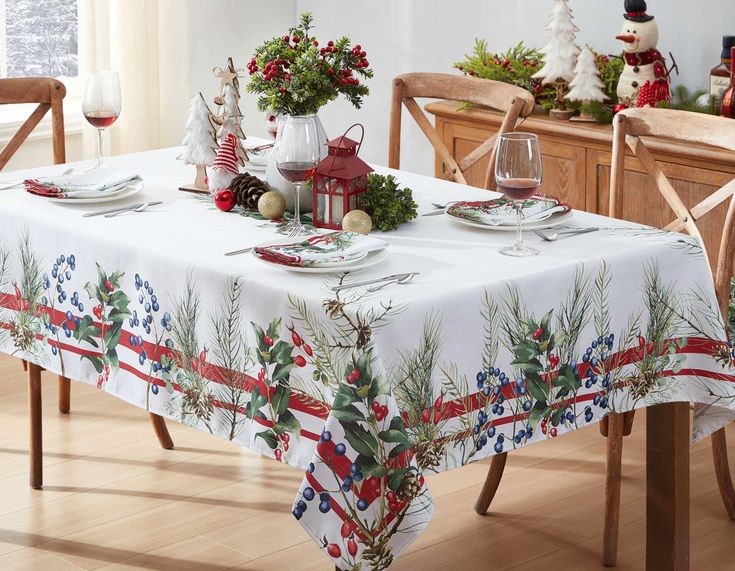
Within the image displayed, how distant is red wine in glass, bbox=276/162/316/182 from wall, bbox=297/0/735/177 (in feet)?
6.96

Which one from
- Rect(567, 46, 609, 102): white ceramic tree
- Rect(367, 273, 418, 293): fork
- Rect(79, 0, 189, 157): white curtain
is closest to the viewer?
Rect(367, 273, 418, 293): fork

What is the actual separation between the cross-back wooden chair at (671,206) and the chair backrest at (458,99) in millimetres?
330

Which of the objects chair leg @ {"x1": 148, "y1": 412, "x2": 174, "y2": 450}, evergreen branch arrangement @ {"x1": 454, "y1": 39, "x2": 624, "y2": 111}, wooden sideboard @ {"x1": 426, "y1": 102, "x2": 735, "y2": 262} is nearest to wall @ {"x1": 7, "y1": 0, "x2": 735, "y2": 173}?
evergreen branch arrangement @ {"x1": 454, "y1": 39, "x2": 624, "y2": 111}

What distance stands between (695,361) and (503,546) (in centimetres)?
70

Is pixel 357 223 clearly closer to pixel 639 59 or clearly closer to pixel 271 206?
pixel 271 206

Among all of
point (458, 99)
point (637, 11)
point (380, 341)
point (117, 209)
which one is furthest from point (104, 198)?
point (637, 11)

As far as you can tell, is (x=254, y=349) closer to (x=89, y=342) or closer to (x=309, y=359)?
(x=309, y=359)

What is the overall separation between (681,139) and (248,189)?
951 mm

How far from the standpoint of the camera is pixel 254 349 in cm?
181

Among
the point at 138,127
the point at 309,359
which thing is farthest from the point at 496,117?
the point at 309,359

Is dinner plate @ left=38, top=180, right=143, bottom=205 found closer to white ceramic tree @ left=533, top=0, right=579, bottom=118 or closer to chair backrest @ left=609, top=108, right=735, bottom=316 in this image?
Answer: chair backrest @ left=609, top=108, right=735, bottom=316

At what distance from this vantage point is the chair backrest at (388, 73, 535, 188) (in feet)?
9.38

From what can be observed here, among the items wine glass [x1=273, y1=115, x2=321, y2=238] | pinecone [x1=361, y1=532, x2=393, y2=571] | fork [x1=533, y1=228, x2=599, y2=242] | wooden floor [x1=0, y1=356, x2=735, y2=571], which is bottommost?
wooden floor [x1=0, y1=356, x2=735, y2=571]

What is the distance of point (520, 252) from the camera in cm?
198
